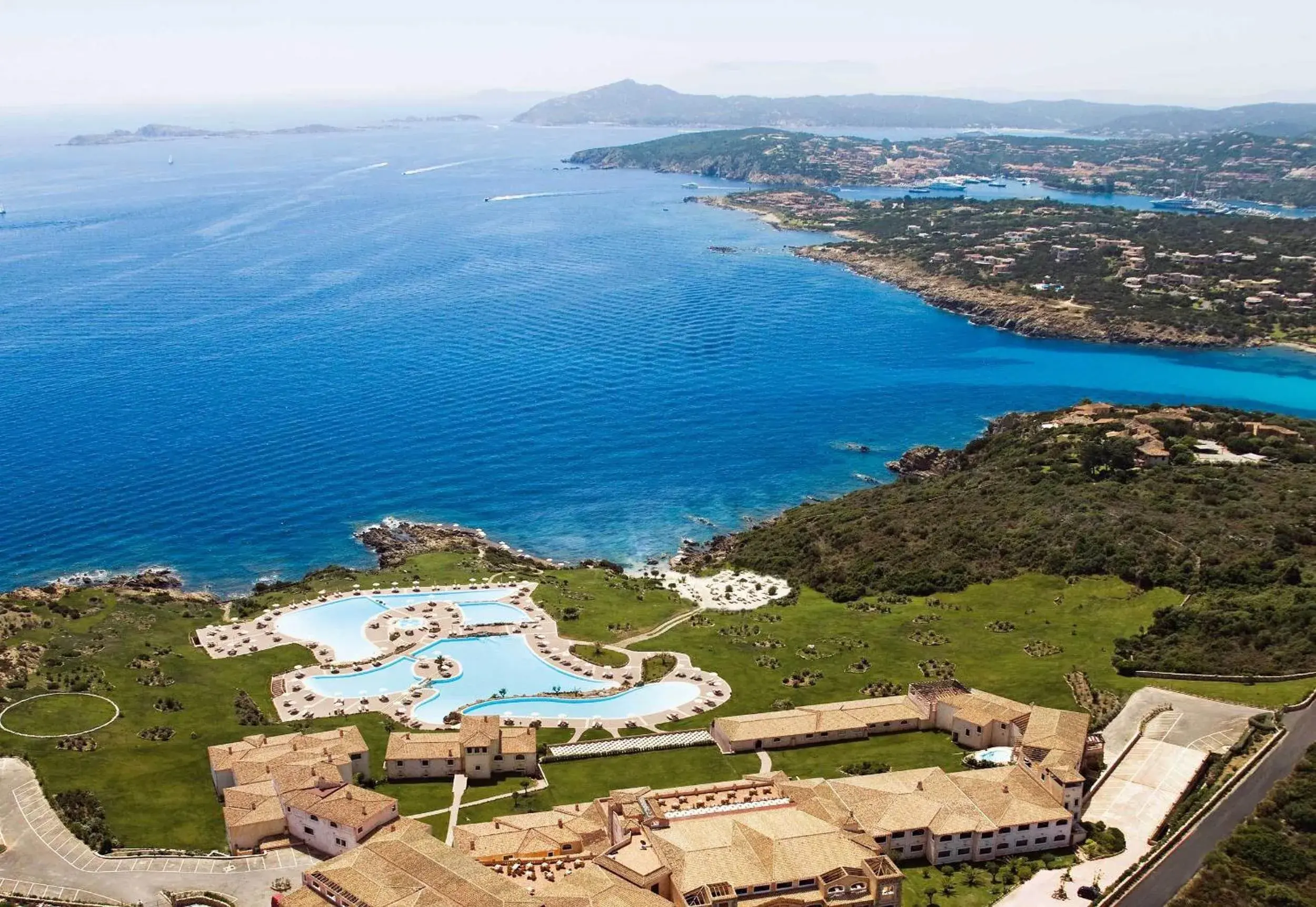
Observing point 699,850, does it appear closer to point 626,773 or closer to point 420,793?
point 626,773

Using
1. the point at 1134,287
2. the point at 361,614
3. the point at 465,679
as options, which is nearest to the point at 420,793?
the point at 465,679

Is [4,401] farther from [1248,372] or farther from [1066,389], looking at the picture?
[1248,372]

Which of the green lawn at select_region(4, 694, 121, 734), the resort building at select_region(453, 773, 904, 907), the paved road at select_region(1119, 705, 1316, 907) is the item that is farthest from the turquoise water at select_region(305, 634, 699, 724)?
the paved road at select_region(1119, 705, 1316, 907)

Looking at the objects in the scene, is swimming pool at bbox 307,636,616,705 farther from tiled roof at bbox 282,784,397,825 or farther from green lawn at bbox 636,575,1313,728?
tiled roof at bbox 282,784,397,825

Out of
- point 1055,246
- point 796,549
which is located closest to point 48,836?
point 796,549

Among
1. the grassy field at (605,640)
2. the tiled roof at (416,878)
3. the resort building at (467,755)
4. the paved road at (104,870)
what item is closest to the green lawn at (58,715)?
the grassy field at (605,640)

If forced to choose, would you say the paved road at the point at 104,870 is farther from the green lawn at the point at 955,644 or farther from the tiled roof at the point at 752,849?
the green lawn at the point at 955,644

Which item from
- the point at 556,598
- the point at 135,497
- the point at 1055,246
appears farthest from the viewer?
the point at 1055,246
